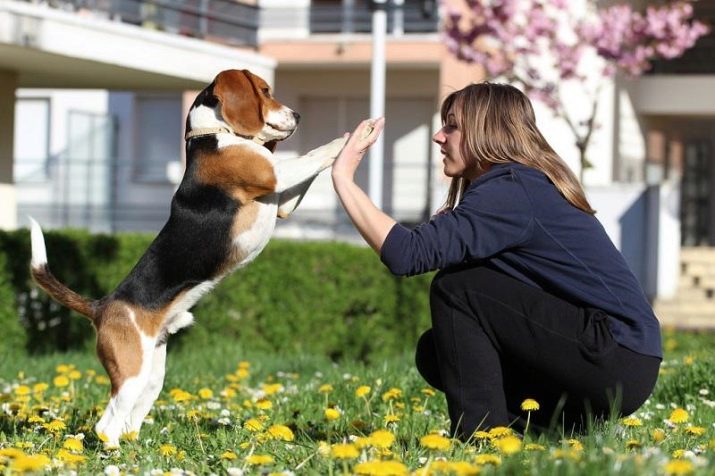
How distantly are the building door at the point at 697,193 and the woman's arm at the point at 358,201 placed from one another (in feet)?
68.2

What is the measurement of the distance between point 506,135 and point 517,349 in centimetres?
81

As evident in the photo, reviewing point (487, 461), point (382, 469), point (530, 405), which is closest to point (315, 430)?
point (530, 405)

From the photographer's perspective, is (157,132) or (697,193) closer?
(697,193)

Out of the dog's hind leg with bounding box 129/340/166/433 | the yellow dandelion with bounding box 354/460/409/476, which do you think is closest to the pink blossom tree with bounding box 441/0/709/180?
the dog's hind leg with bounding box 129/340/166/433

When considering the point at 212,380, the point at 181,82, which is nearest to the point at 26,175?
the point at 181,82

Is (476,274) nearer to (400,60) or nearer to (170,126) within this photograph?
(400,60)

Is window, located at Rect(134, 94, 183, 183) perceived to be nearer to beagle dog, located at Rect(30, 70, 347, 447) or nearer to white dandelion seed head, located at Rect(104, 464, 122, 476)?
beagle dog, located at Rect(30, 70, 347, 447)

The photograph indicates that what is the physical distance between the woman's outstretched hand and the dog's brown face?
68 cm

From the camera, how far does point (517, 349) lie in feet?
14.2

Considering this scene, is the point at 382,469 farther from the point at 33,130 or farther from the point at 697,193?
the point at 33,130

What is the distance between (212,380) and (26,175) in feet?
61.0

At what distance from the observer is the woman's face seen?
4.53 metres

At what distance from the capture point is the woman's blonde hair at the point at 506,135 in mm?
4410

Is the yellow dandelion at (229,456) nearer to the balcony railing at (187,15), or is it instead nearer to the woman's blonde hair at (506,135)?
the woman's blonde hair at (506,135)
